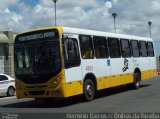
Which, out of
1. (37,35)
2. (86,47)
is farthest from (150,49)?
(37,35)

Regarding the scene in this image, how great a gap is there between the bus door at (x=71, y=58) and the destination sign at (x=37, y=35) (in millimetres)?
479

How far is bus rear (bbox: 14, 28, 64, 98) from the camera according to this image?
1741 cm

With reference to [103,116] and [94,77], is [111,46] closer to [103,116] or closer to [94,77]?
[94,77]

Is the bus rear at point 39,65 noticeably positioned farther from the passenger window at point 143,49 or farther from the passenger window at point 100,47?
the passenger window at point 143,49

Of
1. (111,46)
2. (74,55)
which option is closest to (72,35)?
(74,55)

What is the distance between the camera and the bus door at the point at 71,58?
17609 mm

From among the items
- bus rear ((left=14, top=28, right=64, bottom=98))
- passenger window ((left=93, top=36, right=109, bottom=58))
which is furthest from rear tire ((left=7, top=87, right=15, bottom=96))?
bus rear ((left=14, top=28, right=64, bottom=98))

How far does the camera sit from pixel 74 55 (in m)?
18.3

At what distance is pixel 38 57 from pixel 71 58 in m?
1.30

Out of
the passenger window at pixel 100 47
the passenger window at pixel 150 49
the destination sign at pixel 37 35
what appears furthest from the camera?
the passenger window at pixel 150 49

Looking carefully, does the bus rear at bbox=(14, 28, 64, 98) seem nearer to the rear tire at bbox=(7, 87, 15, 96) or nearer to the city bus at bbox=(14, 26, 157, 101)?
the city bus at bbox=(14, 26, 157, 101)

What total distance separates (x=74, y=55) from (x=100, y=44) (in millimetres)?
2989

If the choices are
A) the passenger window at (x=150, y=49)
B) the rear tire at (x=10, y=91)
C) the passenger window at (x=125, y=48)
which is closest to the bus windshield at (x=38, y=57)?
the passenger window at (x=125, y=48)

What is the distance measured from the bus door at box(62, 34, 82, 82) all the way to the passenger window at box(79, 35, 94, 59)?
0.51 m
